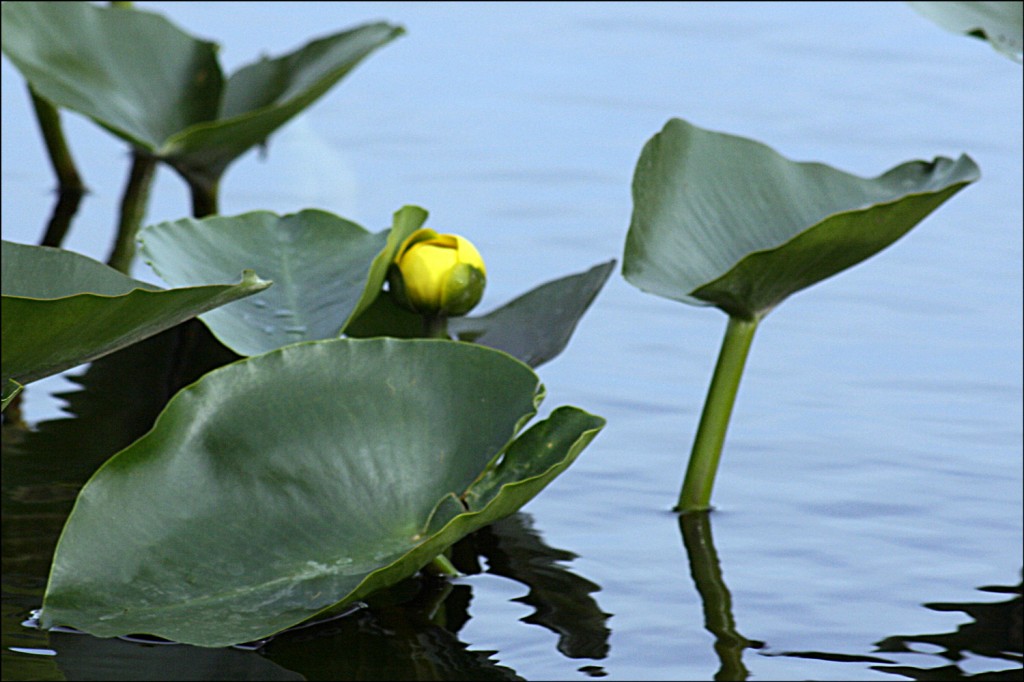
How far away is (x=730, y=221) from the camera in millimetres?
1141

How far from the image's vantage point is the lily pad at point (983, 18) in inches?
53.4

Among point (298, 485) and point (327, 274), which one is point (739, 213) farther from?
point (298, 485)

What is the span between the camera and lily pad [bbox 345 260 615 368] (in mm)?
1188

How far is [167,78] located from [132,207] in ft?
1.24

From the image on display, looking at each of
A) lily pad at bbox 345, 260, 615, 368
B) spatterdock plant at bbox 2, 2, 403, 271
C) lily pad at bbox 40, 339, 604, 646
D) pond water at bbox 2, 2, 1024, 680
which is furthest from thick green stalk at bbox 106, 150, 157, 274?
lily pad at bbox 40, 339, 604, 646

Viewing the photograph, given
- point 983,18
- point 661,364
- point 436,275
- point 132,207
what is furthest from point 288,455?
point 132,207

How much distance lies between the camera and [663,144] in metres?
1.13

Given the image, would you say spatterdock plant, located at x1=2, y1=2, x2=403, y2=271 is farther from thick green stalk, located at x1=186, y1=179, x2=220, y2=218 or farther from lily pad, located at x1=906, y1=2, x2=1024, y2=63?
lily pad, located at x1=906, y1=2, x2=1024, y2=63

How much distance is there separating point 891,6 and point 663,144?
1.87 metres

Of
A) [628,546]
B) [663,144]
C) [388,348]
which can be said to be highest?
[663,144]

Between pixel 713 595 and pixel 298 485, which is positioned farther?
pixel 713 595

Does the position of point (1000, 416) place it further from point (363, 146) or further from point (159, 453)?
point (363, 146)

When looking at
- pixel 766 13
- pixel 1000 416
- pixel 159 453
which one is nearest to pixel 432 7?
pixel 766 13

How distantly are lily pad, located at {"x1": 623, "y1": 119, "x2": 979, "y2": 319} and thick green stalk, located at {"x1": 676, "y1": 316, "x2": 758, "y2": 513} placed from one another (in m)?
0.02
